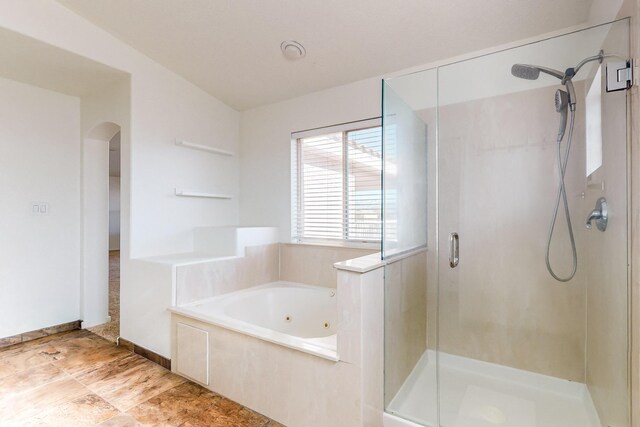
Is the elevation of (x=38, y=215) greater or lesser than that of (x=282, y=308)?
greater

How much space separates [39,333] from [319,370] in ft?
9.36

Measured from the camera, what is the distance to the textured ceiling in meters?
1.97

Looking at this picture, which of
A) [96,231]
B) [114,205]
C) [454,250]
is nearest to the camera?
[454,250]

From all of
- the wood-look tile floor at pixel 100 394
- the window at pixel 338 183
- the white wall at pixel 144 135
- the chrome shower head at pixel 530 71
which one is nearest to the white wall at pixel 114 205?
the white wall at pixel 144 135

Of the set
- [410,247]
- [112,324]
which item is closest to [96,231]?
[112,324]

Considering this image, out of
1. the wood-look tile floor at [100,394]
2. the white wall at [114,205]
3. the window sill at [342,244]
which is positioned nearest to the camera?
the wood-look tile floor at [100,394]

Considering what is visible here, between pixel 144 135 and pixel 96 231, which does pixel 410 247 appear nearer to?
pixel 144 135

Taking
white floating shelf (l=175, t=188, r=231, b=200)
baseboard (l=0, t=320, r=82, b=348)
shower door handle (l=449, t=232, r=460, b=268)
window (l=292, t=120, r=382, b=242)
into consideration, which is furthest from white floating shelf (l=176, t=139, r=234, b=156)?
shower door handle (l=449, t=232, r=460, b=268)

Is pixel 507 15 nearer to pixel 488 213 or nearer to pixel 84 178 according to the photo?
pixel 488 213

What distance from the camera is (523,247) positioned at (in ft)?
6.82

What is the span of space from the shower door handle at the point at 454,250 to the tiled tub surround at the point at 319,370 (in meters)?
0.71

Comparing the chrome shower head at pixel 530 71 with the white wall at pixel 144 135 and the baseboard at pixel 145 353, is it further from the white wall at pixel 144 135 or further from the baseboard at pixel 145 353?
the baseboard at pixel 145 353

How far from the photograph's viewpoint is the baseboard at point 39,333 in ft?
9.15

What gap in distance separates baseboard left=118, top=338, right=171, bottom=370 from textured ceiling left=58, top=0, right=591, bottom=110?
2.39 m
